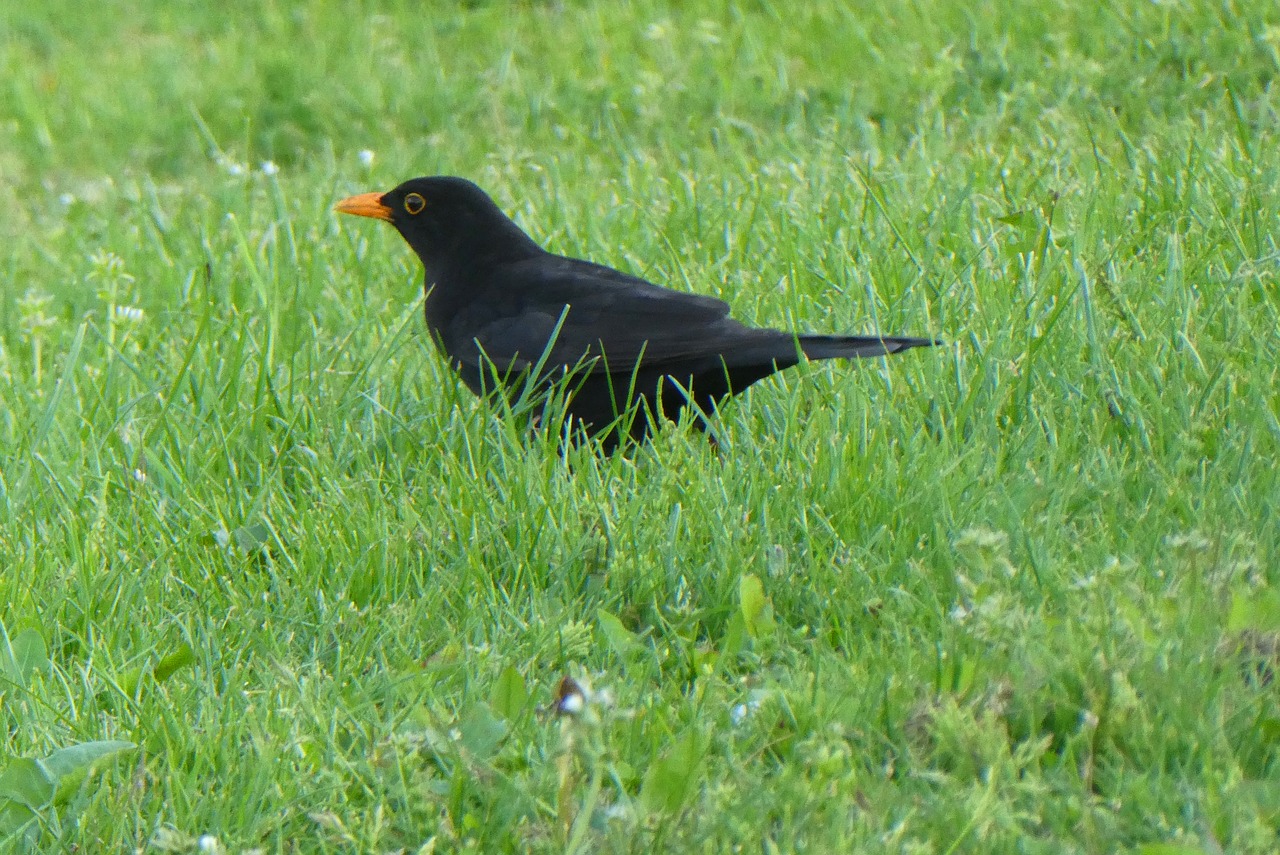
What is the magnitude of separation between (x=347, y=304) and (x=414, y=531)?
1816 millimetres

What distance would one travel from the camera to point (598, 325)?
388cm

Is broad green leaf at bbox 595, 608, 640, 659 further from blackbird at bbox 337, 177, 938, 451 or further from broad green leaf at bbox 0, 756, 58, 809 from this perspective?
broad green leaf at bbox 0, 756, 58, 809

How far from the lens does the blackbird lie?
3.60m

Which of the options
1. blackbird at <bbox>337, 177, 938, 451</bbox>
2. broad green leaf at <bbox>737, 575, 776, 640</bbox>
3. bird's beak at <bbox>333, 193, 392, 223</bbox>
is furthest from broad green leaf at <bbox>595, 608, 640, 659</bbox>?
bird's beak at <bbox>333, 193, 392, 223</bbox>

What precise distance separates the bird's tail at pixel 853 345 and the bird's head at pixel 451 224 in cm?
124

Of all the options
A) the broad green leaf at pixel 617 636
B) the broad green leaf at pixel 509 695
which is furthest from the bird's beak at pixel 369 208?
the broad green leaf at pixel 509 695

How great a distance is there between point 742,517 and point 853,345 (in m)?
0.58

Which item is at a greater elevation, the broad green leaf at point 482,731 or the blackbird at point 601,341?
the blackbird at point 601,341

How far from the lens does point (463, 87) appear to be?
24.4ft

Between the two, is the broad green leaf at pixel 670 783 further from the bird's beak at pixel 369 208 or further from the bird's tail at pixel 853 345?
the bird's beak at pixel 369 208

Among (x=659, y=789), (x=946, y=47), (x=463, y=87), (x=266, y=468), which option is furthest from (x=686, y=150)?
(x=659, y=789)

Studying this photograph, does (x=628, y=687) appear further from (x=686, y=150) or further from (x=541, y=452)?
(x=686, y=150)

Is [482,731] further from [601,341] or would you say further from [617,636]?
[601,341]

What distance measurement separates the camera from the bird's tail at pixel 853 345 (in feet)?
11.0
